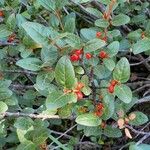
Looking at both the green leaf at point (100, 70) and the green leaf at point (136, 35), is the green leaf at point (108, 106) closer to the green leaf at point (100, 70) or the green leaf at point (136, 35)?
the green leaf at point (100, 70)

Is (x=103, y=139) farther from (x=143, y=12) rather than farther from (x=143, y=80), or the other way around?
(x=143, y=12)

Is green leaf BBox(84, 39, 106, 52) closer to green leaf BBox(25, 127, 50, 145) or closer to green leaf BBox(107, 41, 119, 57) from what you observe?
green leaf BBox(107, 41, 119, 57)

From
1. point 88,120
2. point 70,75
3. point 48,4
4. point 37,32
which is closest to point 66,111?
point 88,120

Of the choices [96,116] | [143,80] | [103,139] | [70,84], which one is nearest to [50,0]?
[70,84]

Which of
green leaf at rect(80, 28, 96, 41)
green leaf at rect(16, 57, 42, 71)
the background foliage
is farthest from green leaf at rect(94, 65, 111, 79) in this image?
green leaf at rect(16, 57, 42, 71)

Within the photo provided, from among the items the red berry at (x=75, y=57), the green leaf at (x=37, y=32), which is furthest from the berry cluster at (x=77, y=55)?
the green leaf at (x=37, y=32)

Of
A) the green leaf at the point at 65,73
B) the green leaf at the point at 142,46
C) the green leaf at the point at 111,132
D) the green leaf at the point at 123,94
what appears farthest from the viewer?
the green leaf at the point at 111,132

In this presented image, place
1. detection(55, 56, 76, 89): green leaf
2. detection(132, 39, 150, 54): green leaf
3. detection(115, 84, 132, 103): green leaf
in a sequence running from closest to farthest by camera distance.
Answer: detection(55, 56, 76, 89): green leaf < detection(115, 84, 132, 103): green leaf < detection(132, 39, 150, 54): green leaf
